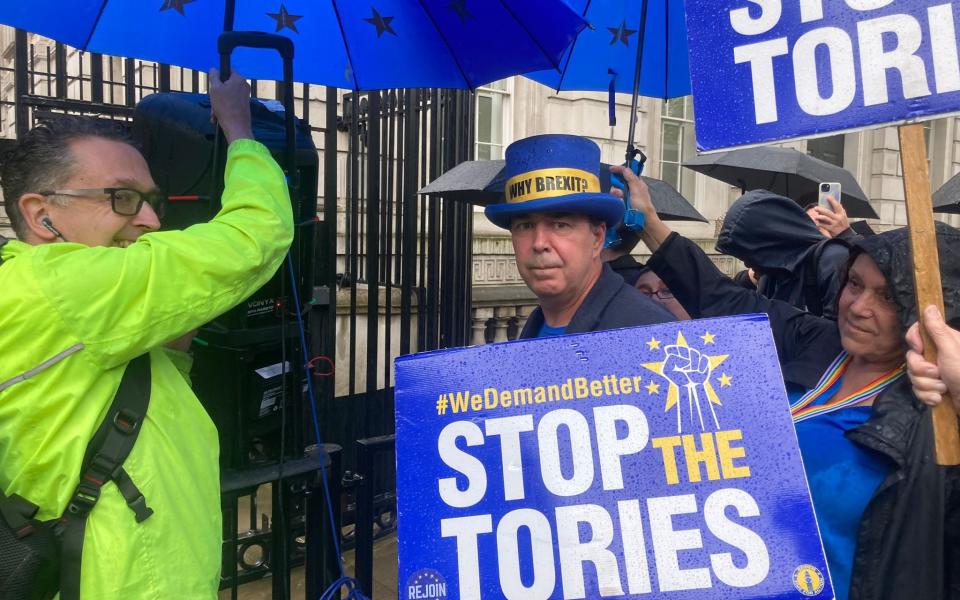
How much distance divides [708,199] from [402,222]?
8291 mm

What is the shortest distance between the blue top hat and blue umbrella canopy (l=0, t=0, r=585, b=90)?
31 cm

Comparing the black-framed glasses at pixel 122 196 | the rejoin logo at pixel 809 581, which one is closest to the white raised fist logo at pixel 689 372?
the rejoin logo at pixel 809 581

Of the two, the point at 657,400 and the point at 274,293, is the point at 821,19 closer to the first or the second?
the point at 657,400

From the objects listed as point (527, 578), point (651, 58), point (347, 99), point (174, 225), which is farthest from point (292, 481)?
point (347, 99)

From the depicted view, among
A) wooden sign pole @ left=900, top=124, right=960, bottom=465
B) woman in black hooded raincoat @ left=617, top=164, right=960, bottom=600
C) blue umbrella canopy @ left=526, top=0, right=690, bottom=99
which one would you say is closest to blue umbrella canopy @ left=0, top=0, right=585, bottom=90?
blue umbrella canopy @ left=526, top=0, right=690, bottom=99

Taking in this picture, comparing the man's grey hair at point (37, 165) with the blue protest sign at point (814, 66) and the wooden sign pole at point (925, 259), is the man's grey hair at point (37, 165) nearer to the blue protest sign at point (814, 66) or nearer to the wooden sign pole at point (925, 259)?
the blue protest sign at point (814, 66)

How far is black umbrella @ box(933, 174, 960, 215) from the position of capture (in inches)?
179

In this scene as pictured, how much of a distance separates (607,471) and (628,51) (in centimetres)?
208

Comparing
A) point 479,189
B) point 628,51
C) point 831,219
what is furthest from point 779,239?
point 479,189

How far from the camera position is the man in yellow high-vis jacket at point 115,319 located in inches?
54.6

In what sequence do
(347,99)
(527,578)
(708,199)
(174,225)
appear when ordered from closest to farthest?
(527,578) < (174,225) < (347,99) < (708,199)

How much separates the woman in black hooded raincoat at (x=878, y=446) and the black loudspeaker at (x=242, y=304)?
61.2 inches

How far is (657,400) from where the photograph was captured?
1535 mm

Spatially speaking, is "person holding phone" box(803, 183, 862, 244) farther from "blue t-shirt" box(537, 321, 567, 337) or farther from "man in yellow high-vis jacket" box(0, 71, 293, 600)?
"man in yellow high-vis jacket" box(0, 71, 293, 600)
